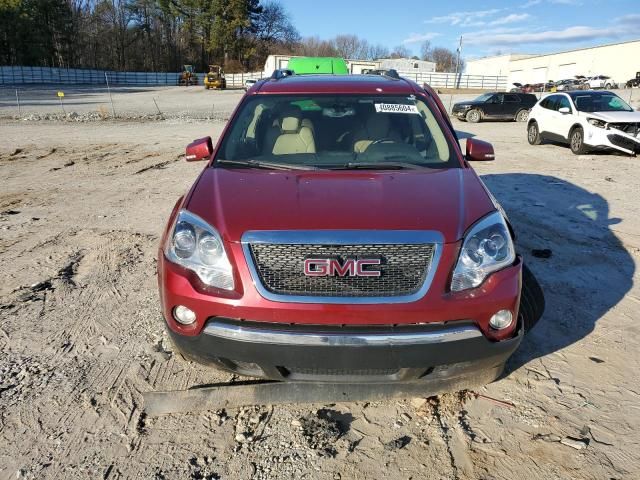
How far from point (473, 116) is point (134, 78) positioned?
58.0 m

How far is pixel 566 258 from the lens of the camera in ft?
17.1

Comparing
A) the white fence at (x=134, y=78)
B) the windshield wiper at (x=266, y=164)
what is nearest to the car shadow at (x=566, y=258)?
the windshield wiper at (x=266, y=164)

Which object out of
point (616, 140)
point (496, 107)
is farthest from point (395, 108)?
point (496, 107)

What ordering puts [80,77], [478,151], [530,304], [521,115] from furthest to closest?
[80,77]
[521,115]
[478,151]
[530,304]

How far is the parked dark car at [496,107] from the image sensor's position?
2283 centimetres

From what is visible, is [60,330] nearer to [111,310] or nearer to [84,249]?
[111,310]

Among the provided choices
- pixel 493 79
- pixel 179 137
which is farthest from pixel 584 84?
pixel 179 137

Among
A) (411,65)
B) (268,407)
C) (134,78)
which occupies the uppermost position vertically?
(411,65)

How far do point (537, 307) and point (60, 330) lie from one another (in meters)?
3.48

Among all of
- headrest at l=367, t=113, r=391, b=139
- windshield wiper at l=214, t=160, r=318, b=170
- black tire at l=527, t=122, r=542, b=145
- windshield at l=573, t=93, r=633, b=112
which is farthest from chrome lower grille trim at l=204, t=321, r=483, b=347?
black tire at l=527, t=122, r=542, b=145

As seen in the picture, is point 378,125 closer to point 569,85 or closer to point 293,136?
point 293,136

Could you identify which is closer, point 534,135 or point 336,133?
point 336,133

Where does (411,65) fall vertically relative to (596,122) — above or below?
above

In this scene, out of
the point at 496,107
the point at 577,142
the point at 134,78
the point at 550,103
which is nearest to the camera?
the point at 577,142
